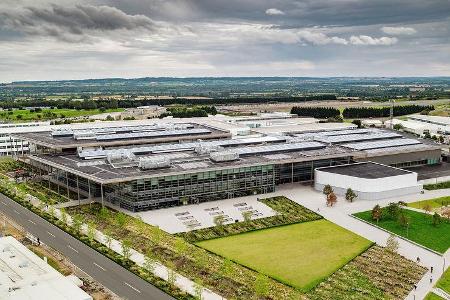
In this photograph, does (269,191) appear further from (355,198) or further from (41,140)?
(41,140)

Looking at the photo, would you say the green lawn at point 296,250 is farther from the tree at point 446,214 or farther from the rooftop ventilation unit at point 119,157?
the rooftop ventilation unit at point 119,157

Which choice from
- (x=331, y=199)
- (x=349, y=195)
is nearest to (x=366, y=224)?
(x=331, y=199)

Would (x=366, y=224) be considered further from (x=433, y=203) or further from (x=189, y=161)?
(x=189, y=161)

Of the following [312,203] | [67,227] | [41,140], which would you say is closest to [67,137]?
[41,140]

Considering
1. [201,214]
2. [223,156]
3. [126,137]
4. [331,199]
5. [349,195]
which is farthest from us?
[126,137]

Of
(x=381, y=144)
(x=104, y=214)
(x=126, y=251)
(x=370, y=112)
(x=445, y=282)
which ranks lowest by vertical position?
(x=445, y=282)

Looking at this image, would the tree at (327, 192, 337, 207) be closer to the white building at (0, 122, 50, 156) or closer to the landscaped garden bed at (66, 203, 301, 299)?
the landscaped garden bed at (66, 203, 301, 299)
